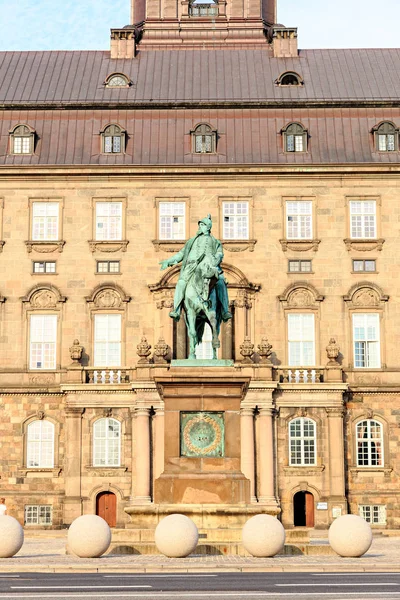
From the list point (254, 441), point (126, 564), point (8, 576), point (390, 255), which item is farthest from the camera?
point (390, 255)

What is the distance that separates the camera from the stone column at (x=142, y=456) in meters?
53.3

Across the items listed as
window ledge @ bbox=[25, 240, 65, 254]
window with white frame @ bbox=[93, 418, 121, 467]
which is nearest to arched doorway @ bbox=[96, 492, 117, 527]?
window with white frame @ bbox=[93, 418, 121, 467]

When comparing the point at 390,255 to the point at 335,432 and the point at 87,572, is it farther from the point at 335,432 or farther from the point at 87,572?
the point at 87,572

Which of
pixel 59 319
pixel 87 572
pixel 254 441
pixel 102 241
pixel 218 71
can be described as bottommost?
pixel 87 572

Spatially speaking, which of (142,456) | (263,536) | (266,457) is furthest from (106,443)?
(263,536)

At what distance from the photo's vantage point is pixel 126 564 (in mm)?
27172

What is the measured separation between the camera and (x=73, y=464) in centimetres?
5450

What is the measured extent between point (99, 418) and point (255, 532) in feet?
88.4

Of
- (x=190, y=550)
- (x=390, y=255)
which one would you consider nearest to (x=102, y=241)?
(x=390, y=255)

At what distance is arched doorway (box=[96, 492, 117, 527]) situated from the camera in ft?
179

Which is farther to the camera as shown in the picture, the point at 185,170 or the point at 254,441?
the point at 185,170

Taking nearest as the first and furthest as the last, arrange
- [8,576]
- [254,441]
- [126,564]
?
1. [8,576]
2. [126,564]
3. [254,441]

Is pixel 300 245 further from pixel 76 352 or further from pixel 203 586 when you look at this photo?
pixel 203 586

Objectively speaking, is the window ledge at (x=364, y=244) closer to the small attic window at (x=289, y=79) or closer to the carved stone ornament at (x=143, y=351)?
the small attic window at (x=289, y=79)
